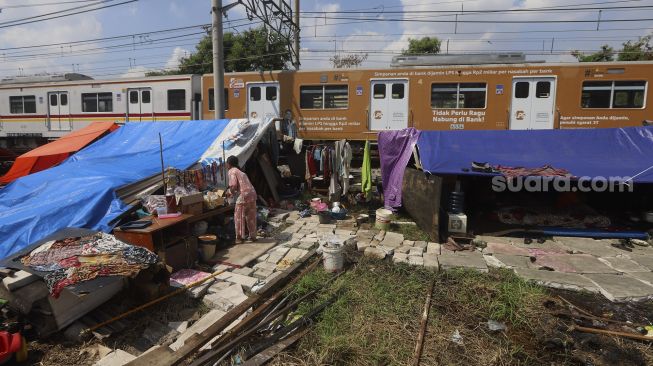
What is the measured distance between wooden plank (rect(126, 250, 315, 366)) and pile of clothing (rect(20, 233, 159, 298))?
93 centimetres

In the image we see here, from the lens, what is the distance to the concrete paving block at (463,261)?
207 inches

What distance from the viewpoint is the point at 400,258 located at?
551 cm

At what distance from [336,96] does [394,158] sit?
4.13 meters

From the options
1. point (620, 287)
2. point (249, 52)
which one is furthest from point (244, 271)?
point (249, 52)

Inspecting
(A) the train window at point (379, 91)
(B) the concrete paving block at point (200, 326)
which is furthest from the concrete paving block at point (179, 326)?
(A) the train window at point (379, 91)

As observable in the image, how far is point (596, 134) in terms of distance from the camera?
7773 mm

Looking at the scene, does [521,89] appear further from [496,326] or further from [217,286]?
[217,286]

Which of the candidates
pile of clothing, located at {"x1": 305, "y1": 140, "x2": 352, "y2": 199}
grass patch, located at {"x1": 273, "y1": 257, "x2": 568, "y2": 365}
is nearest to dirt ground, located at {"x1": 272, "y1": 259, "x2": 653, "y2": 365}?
grass patch, located at {"x1": 273, "y1": 257, "x2": 568, "y2": 365}

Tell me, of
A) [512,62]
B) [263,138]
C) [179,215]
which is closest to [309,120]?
[263,138]

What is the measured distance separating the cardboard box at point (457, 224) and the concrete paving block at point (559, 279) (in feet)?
5.16

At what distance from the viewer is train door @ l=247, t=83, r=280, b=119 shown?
1227 centimetres

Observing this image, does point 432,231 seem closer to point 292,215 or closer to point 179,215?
point 292,215

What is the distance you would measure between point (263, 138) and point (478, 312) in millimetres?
6528

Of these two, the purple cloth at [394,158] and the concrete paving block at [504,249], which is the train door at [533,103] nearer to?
the purple cloth at [394,158]
